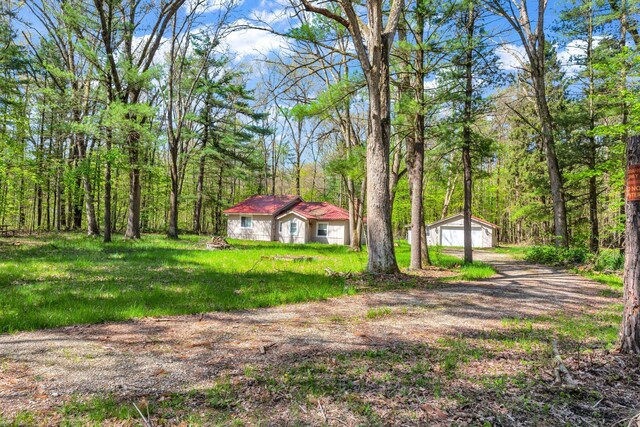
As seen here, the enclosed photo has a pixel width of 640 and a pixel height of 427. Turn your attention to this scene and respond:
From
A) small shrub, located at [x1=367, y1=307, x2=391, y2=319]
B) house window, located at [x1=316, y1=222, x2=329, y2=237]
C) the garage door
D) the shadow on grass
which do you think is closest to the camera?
the shadow on grass

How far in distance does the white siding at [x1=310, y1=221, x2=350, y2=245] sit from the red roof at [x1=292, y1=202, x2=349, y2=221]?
0.57 metres

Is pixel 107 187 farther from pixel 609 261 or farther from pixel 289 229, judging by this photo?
pixel 609 261

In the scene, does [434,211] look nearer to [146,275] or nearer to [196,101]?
[196,101]

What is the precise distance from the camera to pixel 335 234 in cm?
2794

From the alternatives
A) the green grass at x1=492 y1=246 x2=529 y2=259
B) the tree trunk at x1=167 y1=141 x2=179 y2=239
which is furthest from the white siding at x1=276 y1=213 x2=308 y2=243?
the green grass at x1=492 y1=246 x2=529 y2=259

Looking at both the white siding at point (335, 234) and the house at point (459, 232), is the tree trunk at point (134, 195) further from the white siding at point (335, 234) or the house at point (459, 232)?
the house at point (459, 232)

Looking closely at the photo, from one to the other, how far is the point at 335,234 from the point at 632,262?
24.9m

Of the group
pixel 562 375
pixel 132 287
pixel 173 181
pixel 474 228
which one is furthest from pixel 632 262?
pixel 474 228

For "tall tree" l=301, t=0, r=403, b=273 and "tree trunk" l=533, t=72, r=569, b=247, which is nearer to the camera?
"tall tree" l=301, t=0, r=403, b=273

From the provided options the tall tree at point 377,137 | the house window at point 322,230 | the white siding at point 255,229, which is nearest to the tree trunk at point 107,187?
the tall tree at point 377,137

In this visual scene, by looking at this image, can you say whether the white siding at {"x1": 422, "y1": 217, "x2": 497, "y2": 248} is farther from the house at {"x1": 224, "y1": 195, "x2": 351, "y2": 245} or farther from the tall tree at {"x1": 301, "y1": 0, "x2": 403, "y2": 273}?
the tall tree at {"x1": 301, "y1": 0, "x2": 403, "y2": 273}

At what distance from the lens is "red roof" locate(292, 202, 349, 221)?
90.6 feet

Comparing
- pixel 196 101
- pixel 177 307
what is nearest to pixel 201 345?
pixel 177 307

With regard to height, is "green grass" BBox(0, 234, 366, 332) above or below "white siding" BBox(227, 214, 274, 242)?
below
